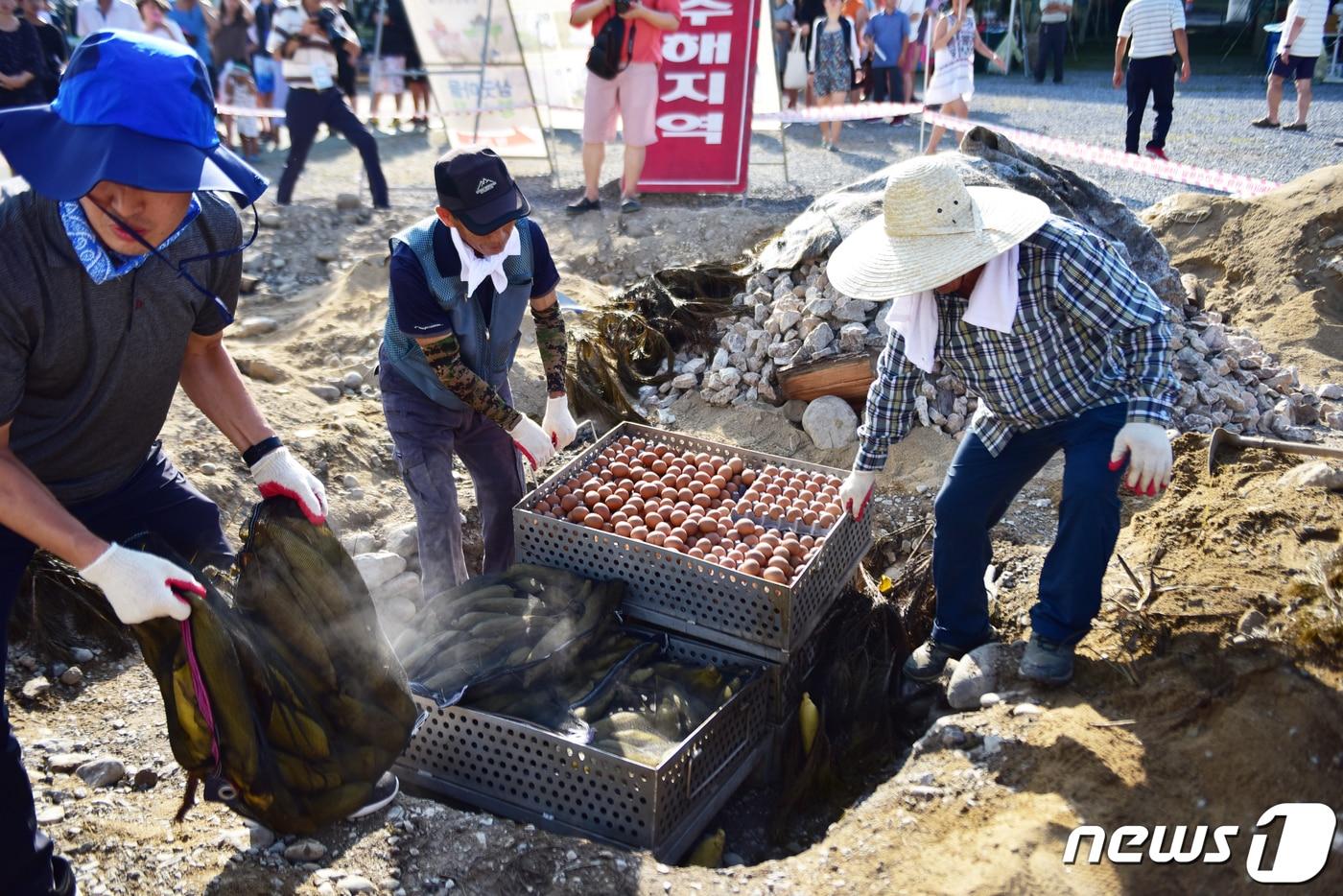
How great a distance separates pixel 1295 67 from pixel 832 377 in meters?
9.71

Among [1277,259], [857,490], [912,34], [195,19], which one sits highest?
[912,34]

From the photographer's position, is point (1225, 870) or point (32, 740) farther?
point (32, 740)

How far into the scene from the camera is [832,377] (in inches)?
243

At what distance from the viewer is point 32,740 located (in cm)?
384

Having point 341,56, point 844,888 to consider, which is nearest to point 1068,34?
point 341,56

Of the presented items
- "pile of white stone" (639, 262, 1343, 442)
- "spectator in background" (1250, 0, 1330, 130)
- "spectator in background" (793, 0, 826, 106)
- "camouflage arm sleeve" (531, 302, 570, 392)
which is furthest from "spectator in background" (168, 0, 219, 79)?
"spectator in background" (1250, 0, 1330, 130)

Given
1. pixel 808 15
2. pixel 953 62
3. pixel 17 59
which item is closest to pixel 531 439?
pixel 17 59

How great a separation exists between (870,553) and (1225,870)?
2477 millimetres

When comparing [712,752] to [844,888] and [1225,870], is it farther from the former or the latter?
[1225,870]

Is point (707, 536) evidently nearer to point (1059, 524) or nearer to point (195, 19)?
point (1059, 524)

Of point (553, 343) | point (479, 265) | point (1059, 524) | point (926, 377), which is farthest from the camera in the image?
point (926, 377)

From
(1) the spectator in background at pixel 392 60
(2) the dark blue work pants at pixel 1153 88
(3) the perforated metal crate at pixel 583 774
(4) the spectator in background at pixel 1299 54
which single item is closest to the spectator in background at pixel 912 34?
(2) the dark blue work pants at pixel 1153 88

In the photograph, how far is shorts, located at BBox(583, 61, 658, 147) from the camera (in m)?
9.54

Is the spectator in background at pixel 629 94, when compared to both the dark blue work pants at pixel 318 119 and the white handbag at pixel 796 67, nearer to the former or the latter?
the dark blue work pants at pixel 318 119
